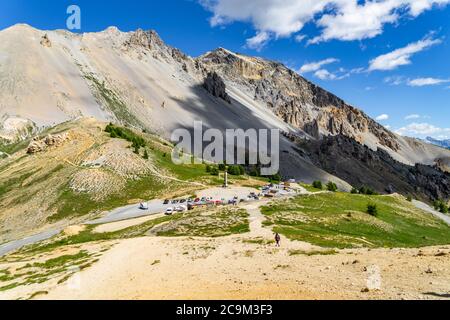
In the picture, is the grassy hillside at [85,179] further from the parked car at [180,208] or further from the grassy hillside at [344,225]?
the grassy hillside at [344,225]

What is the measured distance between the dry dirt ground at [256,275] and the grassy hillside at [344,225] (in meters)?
12.4

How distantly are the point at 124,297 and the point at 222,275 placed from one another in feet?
25.8

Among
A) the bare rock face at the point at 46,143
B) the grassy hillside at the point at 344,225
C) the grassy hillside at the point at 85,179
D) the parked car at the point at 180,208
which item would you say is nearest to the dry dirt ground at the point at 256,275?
the grassy hillside at the point at 344,225

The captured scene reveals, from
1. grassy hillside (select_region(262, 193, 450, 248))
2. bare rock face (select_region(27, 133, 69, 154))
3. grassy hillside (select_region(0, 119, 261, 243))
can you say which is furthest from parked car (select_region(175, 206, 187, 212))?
bare rock face (select_region(27, 133, 69, 154))

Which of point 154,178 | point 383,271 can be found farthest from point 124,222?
point 383,271

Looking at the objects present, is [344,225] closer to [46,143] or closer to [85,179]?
[85,179]

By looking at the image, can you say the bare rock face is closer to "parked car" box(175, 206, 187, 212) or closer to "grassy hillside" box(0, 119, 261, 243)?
"grassy hillside" box(0, 119, 261, 243)

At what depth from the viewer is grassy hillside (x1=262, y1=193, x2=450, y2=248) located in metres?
55.8

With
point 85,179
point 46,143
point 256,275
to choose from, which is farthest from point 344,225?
point 46,143

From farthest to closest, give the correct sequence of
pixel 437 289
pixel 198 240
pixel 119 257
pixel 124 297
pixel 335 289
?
pixel 198 240, pixel 119 257, pixel 124 297, pixel 335 289, pixel 437 289

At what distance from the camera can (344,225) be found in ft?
226

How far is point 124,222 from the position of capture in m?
78.9

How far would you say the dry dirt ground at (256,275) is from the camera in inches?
987
